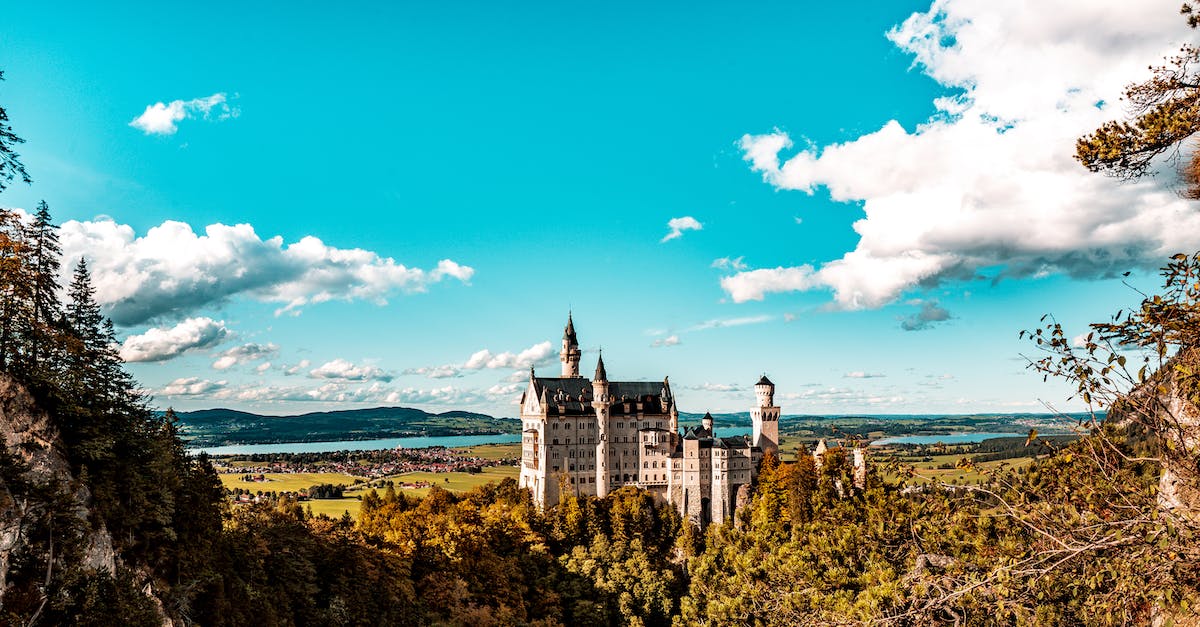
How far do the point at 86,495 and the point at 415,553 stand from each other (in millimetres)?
39600

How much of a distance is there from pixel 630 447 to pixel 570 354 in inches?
642

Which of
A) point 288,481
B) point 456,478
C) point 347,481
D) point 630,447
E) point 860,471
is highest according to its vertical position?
point 860,471

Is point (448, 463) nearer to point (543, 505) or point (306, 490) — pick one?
point (306, 490)

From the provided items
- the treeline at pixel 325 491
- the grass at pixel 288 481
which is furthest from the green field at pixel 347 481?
the treeline at pixel 325 491

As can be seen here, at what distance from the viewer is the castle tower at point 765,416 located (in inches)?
3462

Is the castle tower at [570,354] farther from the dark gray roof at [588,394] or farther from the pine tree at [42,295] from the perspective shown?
the pine tree at [42,295]

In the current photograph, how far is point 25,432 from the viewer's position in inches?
1119

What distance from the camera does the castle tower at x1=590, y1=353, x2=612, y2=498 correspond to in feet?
281

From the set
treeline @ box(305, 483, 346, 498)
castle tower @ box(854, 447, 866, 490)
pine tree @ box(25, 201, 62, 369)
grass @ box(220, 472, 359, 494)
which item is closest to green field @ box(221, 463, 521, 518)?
grass @ box(220, 472, 359, 494)

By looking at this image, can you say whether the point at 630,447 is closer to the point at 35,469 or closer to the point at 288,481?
the point at 35,469

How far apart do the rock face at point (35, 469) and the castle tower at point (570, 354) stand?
224 feet

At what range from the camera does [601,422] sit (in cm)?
8650

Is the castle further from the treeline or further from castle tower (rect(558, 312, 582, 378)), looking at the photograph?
the treeline

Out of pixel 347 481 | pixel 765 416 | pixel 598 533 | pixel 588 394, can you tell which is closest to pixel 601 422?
pixel 588 394
